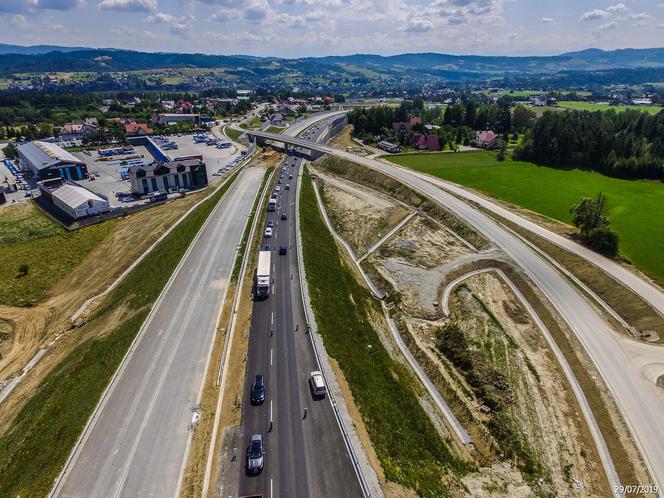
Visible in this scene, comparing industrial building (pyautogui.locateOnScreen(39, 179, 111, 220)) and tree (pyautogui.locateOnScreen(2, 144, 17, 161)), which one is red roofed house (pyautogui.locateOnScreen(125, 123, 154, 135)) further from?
industrial building (pyautogui.locateOnScreen(39, 179, 111, 220))

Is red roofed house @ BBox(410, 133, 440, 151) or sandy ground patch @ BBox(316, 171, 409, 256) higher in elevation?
red roofed house @ BBox(410, 133, 440, 151)

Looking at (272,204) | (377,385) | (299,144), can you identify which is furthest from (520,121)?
(377,385)

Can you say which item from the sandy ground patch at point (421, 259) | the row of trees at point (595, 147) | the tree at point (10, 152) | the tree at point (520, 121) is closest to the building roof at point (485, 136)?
the row of trees at point (595, 147)

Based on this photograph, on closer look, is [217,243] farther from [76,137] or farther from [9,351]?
[76,137]

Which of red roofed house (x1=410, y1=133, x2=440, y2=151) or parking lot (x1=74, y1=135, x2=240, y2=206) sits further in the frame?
red roofed house (x1=410, y1=133, x2=440, y2=151)

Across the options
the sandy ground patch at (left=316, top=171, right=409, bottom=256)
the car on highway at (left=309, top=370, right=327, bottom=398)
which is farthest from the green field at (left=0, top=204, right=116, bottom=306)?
the sandy ground patch at (left=316, top=171, right=409, bottom=256)

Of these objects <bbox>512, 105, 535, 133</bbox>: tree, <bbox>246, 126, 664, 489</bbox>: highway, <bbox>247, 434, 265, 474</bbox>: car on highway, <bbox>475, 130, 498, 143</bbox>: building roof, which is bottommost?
<bbox>246, 126, 664, 489</bbox>: highway

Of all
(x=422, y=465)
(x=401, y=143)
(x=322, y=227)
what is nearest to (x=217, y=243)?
(x=322, y=227)

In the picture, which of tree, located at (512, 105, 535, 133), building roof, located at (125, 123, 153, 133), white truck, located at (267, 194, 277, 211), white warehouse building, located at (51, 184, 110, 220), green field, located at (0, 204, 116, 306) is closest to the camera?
green field, located at (0, 204, 116, 306)
